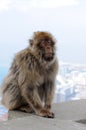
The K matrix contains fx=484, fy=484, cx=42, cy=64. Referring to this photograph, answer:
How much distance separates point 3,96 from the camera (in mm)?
5129

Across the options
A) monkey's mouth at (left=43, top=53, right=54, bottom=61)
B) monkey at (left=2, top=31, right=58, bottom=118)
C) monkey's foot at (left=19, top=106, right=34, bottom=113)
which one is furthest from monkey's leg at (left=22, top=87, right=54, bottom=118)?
monkey's mouth at (left=43, top=53, right=54, bottom=61)

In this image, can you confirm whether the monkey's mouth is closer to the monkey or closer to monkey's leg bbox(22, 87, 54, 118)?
the monkey

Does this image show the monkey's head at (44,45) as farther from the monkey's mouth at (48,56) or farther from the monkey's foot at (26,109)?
the monkey's foot at (26,109)

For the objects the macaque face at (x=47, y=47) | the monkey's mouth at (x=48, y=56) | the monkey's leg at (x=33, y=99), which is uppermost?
the macaque face at (x=47, y=47)

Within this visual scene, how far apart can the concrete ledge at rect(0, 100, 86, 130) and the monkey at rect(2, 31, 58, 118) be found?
137mm

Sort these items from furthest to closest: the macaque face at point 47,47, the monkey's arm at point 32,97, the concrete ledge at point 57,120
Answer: the monkey's arm at point 32,97 < the macaque face at point 47,47 < the concrete ledge at point 57,120

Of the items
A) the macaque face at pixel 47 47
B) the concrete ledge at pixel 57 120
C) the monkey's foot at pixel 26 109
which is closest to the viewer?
the concrete ledge at pixel 57 120

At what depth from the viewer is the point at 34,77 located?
4.70 meters

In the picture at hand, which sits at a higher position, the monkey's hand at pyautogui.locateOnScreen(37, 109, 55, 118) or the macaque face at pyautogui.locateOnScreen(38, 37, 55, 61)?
the macaque face at pyautogui.locateOnScreen(38, 37, 55, 61)

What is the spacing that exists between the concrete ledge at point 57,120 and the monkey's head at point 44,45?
1.96ft

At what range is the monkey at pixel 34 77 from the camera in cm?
465

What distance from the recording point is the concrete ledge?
3.90m

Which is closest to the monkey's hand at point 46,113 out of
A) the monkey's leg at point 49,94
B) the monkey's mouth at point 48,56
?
the monkey's leg at point 49,94

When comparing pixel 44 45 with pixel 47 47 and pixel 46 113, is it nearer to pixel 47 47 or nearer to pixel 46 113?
pixel 47 47
